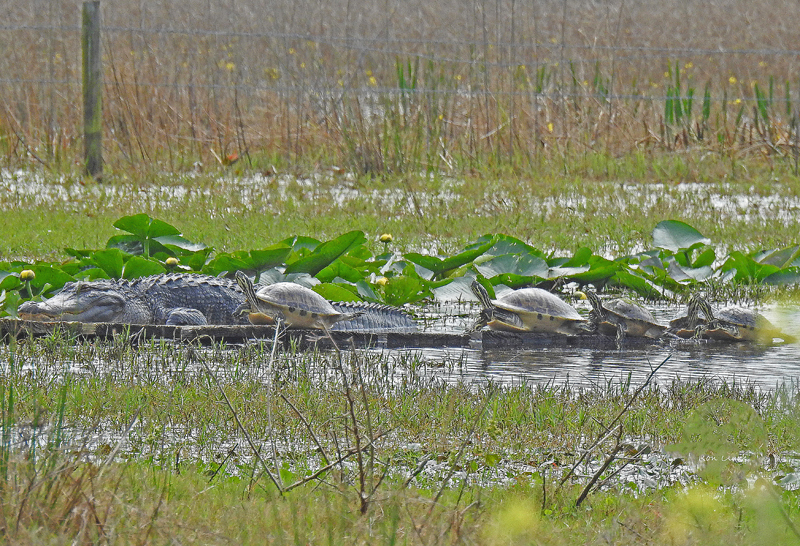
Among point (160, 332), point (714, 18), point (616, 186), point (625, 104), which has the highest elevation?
point (714, 18)

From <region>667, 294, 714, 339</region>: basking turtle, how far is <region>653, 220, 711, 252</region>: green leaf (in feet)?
5.07

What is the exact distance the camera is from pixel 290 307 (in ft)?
18.4

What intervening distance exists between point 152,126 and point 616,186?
5278 millimetres

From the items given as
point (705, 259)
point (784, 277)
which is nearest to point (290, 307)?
point (705, 259)

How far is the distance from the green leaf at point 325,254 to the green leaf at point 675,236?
219cm

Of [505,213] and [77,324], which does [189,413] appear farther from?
[505,213]

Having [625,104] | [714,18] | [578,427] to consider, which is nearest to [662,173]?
[625,104]

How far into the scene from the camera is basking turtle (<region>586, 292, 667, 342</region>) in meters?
5.70

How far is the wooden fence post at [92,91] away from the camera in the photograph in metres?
11.2

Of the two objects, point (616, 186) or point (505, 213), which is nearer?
point (505, 213)

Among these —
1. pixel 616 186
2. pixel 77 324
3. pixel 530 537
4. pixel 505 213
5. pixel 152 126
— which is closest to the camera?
pixel 530 537

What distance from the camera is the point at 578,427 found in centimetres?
386

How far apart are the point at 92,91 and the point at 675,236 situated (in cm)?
664

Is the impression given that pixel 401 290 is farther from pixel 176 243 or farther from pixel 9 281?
pixel 9 281
